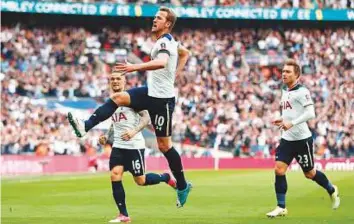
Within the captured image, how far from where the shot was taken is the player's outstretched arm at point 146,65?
39.3ft

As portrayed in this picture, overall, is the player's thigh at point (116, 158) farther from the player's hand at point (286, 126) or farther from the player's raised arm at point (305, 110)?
the player's raised arm at point (305, 110)

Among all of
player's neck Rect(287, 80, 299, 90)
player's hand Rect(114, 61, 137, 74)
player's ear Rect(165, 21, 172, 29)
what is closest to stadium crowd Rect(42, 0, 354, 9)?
player's neck Rect(287, 80, 299, 90)

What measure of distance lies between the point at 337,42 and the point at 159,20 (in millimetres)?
36205

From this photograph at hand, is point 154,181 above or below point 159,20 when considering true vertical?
below

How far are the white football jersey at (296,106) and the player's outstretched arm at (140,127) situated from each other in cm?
220

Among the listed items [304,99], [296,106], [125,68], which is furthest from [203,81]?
[125,68]

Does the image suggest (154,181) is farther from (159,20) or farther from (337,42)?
(337,42)

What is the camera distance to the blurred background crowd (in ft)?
132

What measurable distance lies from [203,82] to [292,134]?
1183 inches

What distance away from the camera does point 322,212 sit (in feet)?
52.2

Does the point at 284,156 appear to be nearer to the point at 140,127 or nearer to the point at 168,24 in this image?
the point at 140,127

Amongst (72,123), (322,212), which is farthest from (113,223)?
(322,212)

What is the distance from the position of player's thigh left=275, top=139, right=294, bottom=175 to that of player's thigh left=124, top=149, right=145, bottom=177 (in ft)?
7.00

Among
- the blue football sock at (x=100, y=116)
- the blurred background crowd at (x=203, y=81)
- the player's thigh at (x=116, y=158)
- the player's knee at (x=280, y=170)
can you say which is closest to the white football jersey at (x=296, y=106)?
the player's knee at (x=280, y=170)
